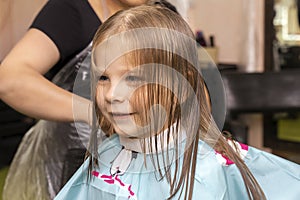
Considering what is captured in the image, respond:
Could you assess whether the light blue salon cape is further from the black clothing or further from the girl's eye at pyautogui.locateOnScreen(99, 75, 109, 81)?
the black clothing

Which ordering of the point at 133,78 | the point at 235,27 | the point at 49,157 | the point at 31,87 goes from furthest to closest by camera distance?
the point at 235,27 < the point at 49,157 < the point at 31,87 < the point at 133,78

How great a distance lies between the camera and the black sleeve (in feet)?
3.25

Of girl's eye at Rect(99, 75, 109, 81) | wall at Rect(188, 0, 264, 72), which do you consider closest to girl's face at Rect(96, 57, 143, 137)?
girl's eye at Rect(99, 75, 109, 81)

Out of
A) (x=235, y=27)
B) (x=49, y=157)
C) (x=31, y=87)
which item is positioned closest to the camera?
(x=31, y=87)

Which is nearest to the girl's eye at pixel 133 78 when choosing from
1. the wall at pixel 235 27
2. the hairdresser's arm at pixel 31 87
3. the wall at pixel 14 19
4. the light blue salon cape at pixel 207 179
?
the light blue salon cape at pixel 207 179

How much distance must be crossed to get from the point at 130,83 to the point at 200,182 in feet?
0.54

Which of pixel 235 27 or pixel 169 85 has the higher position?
pixel 169 85

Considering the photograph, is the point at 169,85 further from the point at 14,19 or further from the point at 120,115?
the point at 14,19

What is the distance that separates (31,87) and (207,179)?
0.37 meters

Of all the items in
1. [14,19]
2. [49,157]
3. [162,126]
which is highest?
[14,19]

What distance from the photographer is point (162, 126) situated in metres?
0.73

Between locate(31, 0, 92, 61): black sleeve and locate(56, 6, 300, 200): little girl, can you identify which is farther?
locate(31, 0, 92, 61): black sleeve

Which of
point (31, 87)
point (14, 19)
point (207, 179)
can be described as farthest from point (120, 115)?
point (14, 19)

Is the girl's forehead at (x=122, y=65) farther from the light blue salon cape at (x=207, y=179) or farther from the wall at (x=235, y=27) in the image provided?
the wall at (x=235, y=27)
